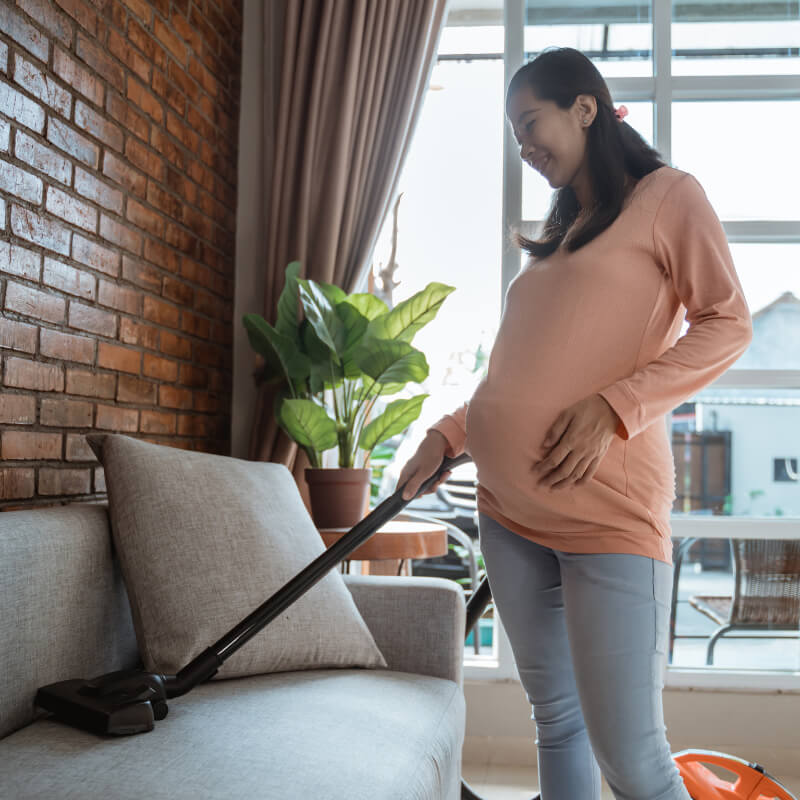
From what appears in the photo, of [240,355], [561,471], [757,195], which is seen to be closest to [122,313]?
[240,355]

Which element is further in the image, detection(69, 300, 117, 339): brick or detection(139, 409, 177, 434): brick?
detection(139, 409, 177, 434): brick

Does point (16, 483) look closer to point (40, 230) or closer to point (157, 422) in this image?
point (40, 230)

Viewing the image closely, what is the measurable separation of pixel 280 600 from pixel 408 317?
1077 mm

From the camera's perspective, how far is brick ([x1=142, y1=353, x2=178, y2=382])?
2.08m

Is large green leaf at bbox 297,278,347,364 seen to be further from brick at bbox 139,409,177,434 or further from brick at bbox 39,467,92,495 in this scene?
brick at bbox 39,467,92,495

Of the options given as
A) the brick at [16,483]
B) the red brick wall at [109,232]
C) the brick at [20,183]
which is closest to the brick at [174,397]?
the red brick wall at [109,232]

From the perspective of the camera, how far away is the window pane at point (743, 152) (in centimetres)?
254

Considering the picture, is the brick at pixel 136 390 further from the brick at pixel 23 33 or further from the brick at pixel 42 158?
the brick at pixel 23 33

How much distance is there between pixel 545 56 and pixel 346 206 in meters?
1.33

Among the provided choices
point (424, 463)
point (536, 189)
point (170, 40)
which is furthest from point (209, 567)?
point (536, 189)

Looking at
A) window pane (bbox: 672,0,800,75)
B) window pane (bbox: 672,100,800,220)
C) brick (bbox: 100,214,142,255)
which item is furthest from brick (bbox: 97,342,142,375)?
window pane (bbox: 672,0,800,75)

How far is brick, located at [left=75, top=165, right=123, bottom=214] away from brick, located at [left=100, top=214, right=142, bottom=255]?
3 cm

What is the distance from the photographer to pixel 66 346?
171 centimetres

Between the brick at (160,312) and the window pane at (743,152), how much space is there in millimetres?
1595
